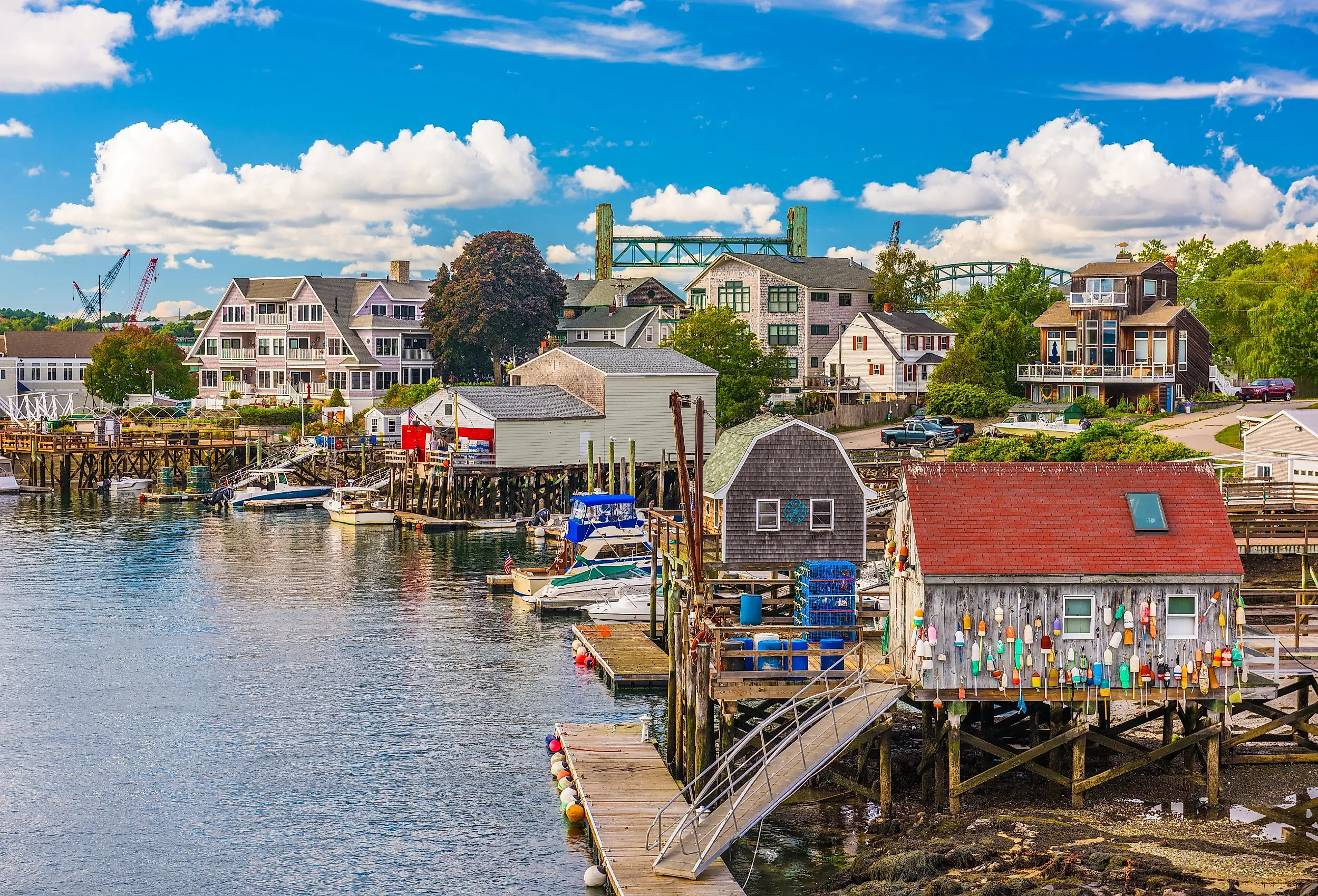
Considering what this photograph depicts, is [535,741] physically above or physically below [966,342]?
below

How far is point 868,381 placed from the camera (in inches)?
4466

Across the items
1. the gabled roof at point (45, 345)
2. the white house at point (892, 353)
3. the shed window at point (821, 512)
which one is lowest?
the shed window at point (821, 512)

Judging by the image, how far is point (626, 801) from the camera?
27906 mm

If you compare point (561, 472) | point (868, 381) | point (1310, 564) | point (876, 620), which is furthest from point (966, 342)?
point (876, 620)

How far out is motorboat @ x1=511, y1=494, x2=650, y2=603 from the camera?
5569 cm

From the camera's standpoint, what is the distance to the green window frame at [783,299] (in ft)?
395

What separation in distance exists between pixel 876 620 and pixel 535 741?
9.69 meters

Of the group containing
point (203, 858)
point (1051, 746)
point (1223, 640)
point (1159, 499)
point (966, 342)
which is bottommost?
point (203, 858)

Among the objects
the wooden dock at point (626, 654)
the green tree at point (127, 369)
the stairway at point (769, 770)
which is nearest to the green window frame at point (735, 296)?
the green tree at point (127, 369)

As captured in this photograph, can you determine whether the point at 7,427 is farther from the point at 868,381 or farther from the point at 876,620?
the point at 876,620

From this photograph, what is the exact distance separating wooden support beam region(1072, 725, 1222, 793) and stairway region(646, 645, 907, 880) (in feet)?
12.9

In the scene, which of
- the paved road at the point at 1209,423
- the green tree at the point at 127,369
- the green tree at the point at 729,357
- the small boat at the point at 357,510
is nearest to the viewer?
the paved road at the point at 1209,423

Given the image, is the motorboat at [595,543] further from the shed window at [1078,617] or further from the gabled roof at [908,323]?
the gabled roof at [908,323]

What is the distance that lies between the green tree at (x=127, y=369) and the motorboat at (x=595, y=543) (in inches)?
3241
